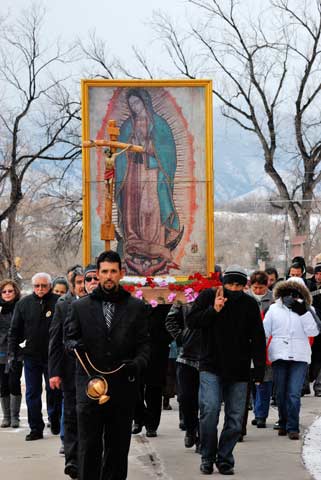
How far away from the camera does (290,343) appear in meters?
13.0

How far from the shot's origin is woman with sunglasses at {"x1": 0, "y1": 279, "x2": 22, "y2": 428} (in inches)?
577

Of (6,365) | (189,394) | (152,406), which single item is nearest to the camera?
(189,394)

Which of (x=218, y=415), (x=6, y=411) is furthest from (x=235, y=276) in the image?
(x=6, y=411)

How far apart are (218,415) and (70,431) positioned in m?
1.35

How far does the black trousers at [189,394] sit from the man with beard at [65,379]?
1657 mm

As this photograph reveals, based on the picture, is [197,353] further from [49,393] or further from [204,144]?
[204,144]

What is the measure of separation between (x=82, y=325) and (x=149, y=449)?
3913mm

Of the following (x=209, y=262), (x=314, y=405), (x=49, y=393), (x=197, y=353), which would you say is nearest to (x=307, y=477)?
(x=197, y=353)

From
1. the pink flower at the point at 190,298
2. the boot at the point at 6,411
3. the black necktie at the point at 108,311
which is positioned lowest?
the boot at the point at 6,411

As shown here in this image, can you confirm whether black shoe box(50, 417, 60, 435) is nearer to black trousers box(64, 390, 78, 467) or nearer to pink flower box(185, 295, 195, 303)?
pink flower box(185, 295, 195, 303)

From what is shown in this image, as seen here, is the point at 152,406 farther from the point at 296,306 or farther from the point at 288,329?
the point at 296,306

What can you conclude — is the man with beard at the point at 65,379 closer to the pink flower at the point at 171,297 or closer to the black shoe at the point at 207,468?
the black shoe at the point at 207,468

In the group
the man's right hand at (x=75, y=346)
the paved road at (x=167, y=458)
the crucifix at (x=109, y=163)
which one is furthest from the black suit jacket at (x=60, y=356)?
the crucifix at (x=109, y=163)

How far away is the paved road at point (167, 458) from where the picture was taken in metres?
10.8
